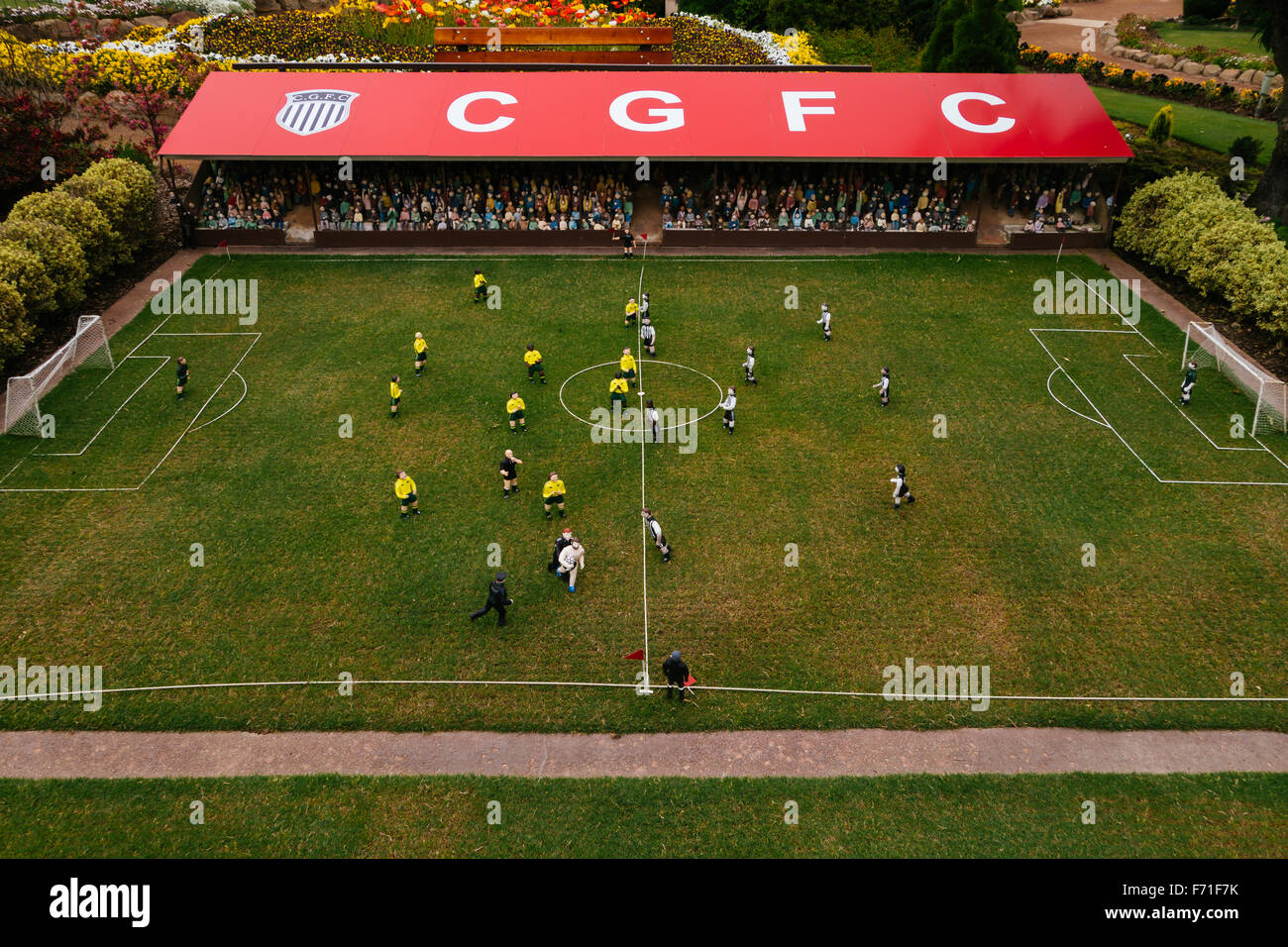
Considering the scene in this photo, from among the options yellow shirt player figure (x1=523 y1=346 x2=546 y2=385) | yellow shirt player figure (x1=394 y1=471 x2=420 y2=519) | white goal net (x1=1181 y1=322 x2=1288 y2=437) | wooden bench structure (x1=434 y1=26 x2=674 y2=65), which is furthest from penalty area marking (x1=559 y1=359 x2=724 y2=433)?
wooden bench structure (x1=434 y1=26 x2=674 y2=65)

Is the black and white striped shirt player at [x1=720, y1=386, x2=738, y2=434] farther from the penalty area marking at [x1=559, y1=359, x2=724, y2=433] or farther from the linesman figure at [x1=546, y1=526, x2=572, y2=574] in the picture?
the linesman figure at [x1=546, y1=526, x2=572, y2=574]

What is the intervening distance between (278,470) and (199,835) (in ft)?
36.0

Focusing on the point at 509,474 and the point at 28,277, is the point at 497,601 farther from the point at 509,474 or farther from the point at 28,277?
the point at 28,277

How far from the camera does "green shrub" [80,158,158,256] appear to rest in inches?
1310

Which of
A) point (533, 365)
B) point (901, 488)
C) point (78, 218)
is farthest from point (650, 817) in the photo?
point (78, 218)

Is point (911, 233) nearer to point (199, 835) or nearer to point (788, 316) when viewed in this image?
point (788, 316)

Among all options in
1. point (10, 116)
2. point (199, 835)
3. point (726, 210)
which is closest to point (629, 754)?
point (199, 835)

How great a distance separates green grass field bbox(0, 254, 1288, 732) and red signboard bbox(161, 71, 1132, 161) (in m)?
8.01

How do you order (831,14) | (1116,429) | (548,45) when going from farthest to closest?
1. (831,14)
2. (548,45)
3. (1116,429)

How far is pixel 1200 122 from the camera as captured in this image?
154 ft

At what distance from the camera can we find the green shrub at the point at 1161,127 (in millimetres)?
41438

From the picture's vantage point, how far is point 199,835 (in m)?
14.6

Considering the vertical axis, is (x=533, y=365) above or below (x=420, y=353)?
below

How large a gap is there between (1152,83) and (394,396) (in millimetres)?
51052
